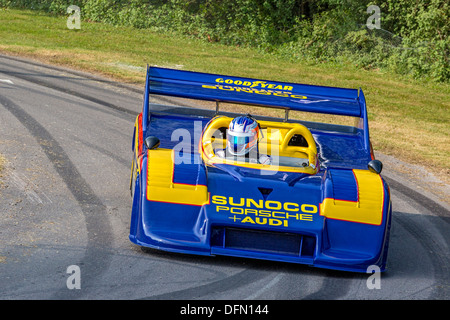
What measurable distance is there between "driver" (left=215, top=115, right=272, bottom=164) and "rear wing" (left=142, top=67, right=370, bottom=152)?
1.44 meters

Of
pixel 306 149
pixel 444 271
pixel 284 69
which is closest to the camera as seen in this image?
pixel 444 271

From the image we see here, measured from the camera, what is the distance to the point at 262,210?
663cm

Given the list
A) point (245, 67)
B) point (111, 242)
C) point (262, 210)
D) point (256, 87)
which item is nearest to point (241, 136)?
point (262, 210)

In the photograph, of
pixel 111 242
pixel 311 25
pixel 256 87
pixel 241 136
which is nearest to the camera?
pixel 111 242

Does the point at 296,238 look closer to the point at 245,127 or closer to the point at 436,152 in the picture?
the point at 245,127

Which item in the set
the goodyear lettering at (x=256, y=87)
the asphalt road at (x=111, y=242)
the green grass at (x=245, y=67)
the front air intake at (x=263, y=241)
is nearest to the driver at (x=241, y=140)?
the front air intake at (x=263, y=241)

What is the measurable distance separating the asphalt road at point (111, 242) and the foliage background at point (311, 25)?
12.5 m

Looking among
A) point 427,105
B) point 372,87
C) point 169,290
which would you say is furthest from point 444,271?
point 372,87

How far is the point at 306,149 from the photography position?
8312 millimetres

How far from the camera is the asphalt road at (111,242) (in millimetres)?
6012

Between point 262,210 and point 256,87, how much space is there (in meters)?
3.22

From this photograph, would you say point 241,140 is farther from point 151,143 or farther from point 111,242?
point 111,242

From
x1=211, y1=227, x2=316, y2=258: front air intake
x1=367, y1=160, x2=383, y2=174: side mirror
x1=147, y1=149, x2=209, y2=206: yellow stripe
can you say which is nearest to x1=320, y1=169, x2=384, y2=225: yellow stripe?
x1=211, y1=227, x2=316, y2=258: front air intake
